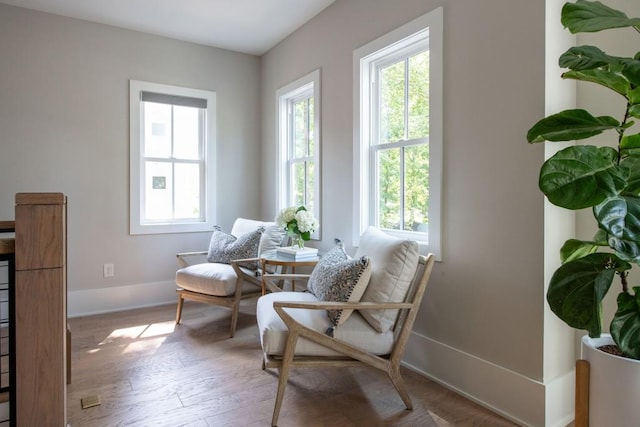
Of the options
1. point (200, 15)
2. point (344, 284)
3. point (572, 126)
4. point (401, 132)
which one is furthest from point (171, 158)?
point (572, 126)

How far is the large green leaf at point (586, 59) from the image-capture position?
1281 mm

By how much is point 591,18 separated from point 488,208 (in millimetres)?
1058

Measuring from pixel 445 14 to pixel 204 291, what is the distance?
108 inches

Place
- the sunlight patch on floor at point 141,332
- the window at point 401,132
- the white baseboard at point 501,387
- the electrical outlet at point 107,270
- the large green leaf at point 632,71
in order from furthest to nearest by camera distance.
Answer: the electrical outlet at point 107,270 → the sunlight patch on floor at point 141,332 → the window at point 401,132 → the white baseboard at point 501,387 → the large green leaf at point 632,71

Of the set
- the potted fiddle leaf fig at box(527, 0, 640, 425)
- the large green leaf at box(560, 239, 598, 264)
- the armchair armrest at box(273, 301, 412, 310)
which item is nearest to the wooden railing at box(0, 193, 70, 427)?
the armchair armrest at box(273, 301, 412, 310)

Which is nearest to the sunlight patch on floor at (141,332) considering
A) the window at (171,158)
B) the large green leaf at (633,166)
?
the window at (171,158)

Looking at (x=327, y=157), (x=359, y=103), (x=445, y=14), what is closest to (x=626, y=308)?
(x=445, y=14)

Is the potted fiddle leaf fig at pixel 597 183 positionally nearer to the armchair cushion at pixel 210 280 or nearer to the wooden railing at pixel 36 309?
the wooden railing at pixel 36 309

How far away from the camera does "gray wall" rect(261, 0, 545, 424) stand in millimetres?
1922

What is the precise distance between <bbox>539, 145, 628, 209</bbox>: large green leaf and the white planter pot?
0.59 meters

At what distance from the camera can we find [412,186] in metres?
2.72

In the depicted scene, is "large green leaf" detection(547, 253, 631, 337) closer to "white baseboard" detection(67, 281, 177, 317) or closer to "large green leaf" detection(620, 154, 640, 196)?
"large green leaf" detection(620, 154, 640, 196)

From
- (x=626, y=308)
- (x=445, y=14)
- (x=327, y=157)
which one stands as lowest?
(x=626, y=308)

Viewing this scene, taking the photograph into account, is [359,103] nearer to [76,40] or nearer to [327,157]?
[327,157]
